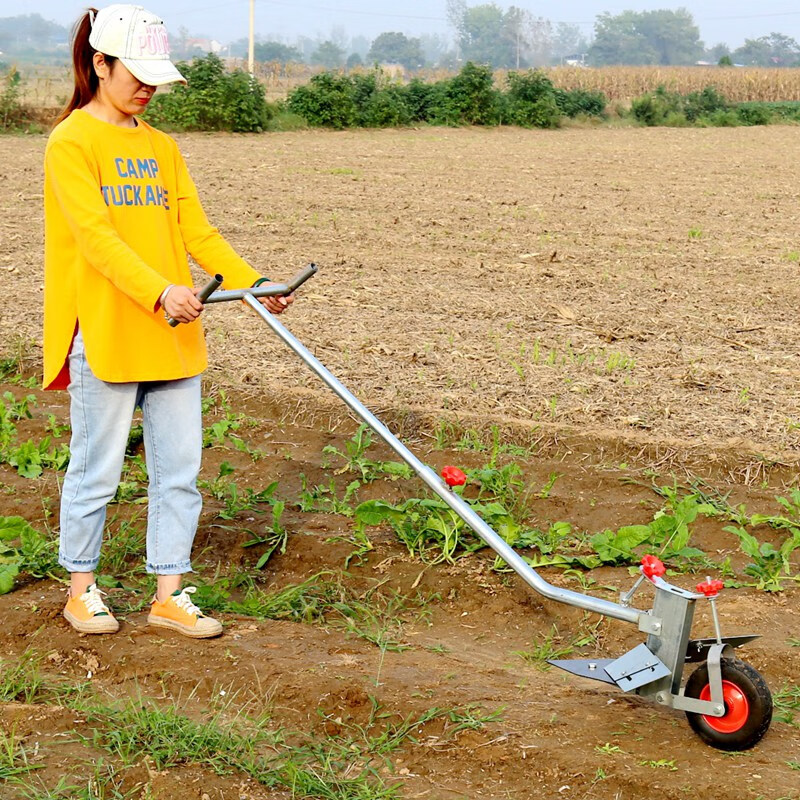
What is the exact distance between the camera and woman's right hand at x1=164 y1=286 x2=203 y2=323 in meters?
3.23

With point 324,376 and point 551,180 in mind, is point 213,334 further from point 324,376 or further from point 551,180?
point 551,180

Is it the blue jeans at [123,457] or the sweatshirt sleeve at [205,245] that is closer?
the blue jeans at [123,457]

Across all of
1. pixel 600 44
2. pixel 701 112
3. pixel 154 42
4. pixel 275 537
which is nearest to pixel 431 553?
pixel 275 537

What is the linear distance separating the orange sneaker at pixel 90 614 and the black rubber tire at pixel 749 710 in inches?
71.6

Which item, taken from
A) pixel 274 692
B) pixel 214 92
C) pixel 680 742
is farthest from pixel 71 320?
pixel 214 92

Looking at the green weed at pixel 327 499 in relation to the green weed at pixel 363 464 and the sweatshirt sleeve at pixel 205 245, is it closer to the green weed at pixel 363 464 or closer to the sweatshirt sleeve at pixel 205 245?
the green weed at pixel 363 464

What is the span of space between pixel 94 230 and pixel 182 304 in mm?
338

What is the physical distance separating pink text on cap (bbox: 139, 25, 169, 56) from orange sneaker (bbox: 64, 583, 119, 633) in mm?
1680

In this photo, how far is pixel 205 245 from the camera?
372 cm

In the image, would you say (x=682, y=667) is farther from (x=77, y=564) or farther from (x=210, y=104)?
(x=210, y=104)

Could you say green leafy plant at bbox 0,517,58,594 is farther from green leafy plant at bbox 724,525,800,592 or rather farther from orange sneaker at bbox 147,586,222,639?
green leafy plant at bbox 724,525,800,592

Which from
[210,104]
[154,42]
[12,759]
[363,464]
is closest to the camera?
[12,759]

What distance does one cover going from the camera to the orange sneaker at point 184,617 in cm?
364

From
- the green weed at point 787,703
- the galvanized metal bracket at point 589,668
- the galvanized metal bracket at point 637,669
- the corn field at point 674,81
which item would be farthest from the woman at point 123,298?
the corn field at point 674,81
